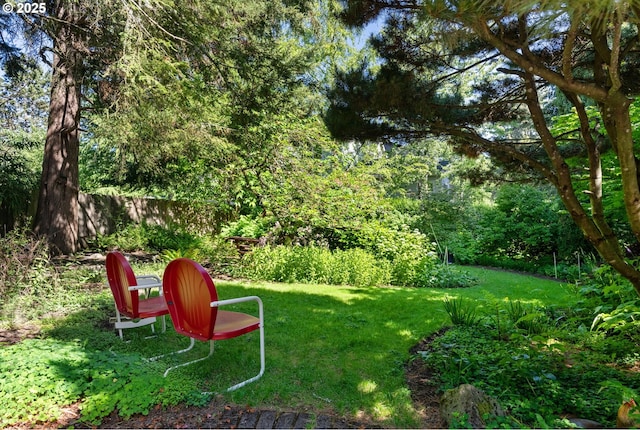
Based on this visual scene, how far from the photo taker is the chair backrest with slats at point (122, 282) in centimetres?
325

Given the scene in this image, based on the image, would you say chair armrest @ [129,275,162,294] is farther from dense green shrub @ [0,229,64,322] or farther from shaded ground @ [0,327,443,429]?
dense green shrub @ [0,229,64,322]

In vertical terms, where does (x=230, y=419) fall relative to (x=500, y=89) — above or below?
below

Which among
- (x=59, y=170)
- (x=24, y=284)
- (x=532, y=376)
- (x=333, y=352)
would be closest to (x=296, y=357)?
(x=333, y=352)

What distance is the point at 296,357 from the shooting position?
3369mm

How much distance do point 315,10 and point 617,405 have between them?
12.2m

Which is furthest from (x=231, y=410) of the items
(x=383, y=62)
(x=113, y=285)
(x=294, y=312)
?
(x=383, y=62)

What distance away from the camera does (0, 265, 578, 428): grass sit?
2.52m

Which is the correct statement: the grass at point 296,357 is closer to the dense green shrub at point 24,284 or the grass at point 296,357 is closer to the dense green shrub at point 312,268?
the dense green shrub at point 24,284

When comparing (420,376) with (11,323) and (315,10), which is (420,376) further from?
(315,10)

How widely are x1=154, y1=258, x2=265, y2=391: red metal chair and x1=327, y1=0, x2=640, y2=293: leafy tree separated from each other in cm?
179

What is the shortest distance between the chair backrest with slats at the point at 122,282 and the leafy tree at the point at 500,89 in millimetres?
2256

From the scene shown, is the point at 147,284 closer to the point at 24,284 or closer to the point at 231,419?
the point at 231,419

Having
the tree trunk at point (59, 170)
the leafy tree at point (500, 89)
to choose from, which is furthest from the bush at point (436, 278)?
the tree trunk at point (59, 170)

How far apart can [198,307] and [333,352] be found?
139 cm
